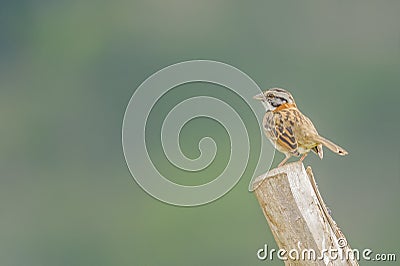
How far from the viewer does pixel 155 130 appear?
2189cm

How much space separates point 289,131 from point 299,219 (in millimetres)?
1105

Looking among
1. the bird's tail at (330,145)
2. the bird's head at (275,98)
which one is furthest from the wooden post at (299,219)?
the bird's head at (275,98)

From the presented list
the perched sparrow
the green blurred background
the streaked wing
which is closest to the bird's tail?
the perched sparrow

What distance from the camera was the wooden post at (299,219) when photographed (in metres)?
5.23

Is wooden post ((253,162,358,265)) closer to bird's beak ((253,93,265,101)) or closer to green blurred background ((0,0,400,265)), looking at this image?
bird's beak ((253,93,265,101))

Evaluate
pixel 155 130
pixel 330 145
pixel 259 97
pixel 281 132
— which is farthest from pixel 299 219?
pixel 155 130

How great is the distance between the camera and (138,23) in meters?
32.1

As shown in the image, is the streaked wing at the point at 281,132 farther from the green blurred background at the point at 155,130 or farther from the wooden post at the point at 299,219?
the green blurred background at the point at 155,130

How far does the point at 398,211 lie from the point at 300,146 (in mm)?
17364

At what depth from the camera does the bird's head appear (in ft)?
21.3

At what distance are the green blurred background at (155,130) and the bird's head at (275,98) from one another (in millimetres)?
11257

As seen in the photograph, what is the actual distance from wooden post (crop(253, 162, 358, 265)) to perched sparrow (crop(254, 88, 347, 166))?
82 cm

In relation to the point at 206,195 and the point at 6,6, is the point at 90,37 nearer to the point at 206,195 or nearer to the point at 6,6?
the point at 6,6

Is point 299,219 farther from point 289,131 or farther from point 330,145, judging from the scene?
point 289,131
